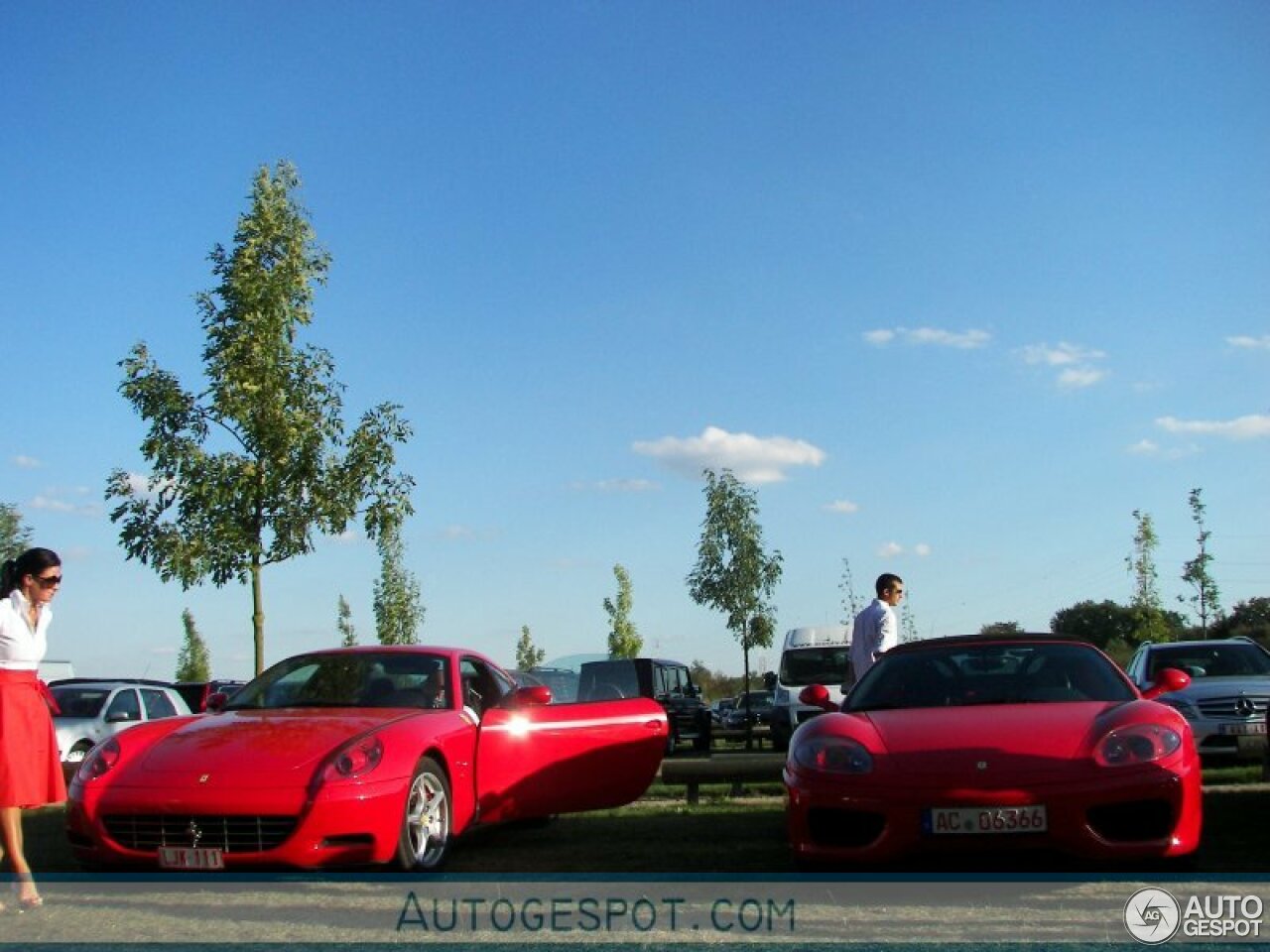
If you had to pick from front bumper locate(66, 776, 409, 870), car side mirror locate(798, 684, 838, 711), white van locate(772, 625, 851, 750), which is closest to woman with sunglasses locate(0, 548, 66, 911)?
front bumper locate(66, 776, 409, 870)

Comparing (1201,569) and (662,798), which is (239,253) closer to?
(662,798)

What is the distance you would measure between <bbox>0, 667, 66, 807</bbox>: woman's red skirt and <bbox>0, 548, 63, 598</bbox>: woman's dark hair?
40 centimetres

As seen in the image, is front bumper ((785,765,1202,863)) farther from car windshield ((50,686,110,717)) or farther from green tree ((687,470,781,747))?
green tree ((687,470,781,747))

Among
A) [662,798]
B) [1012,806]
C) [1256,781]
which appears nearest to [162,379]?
[662,798]

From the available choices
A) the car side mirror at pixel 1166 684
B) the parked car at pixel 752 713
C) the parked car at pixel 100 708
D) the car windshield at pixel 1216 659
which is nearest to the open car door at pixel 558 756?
the car side mirror at pixel 1166 684

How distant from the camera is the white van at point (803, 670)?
20.7m

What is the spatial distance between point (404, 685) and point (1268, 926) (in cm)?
477

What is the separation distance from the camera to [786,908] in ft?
19.3

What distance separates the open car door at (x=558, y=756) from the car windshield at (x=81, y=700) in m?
10.8

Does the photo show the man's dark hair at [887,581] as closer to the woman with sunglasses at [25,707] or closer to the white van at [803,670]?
the woman with sunglasses at [25,707]

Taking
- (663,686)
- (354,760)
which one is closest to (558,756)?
(354,760)

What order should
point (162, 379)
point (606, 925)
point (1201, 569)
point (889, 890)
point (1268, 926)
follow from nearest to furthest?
1. point (1268, 926)
2. point (606, 925)
3. point (889, 890)
4. point (162, 379)
5. point (1201, 569)

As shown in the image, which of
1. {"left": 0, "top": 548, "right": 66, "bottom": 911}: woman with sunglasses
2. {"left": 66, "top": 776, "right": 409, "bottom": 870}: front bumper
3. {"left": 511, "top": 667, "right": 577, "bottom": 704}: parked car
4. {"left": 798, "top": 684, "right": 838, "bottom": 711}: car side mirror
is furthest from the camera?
{"left": 511, "top": 667, "right": 577, "bottom": 704}: parked car

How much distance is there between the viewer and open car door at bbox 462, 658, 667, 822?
804 centimetres
